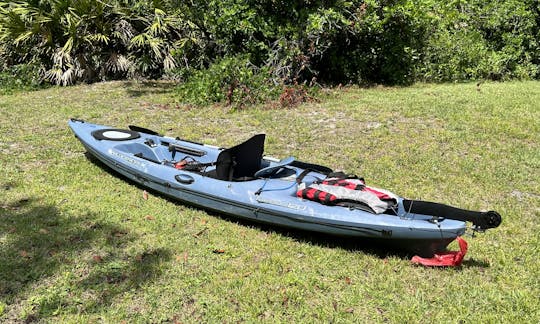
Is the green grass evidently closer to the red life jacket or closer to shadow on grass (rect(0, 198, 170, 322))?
shadow on grass (rect(0, 198, 170, 322))

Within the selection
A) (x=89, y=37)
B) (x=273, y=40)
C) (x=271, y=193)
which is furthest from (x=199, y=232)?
(x=89, y=37)

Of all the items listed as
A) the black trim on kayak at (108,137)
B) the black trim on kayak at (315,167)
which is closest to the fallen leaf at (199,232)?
the black trim on kayak at (315,167)

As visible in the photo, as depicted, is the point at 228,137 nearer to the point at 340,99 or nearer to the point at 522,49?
the point at 340,99

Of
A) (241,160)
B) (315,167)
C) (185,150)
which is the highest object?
(241,160)

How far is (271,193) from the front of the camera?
4.91 metres

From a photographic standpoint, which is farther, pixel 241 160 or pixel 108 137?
pixel 108 137

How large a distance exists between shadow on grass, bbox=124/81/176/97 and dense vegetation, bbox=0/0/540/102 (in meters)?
0.43

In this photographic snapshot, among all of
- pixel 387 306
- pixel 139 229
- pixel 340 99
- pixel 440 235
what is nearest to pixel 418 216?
pixel 440 235

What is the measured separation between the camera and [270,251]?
469 cm

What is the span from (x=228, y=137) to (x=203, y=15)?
4.73 meters

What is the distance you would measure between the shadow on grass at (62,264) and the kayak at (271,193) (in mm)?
871

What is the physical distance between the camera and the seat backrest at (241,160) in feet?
17.1

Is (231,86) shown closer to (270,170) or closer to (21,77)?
(270,170)

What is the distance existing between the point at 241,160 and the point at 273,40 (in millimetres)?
7056
